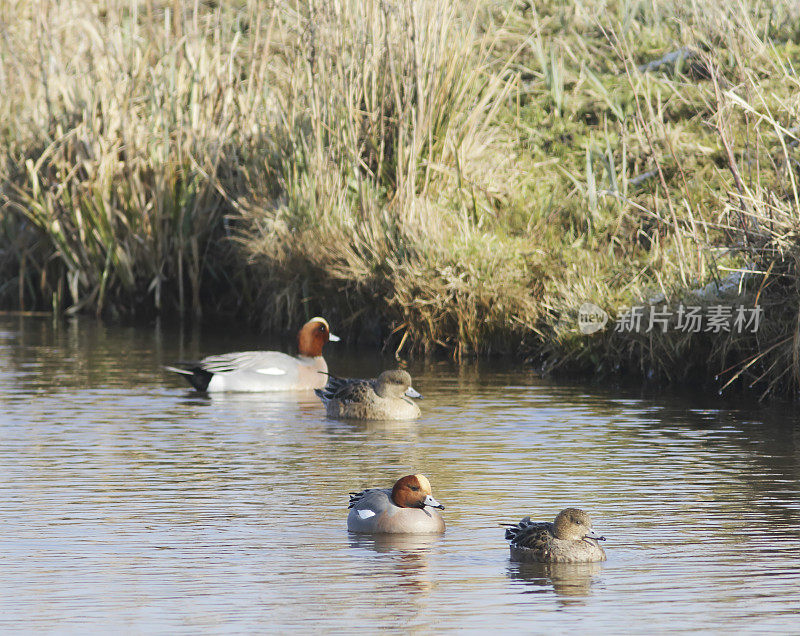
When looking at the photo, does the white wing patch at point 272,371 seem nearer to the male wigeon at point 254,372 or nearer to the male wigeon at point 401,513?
the male wigeon at point 254,372

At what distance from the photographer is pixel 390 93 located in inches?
632

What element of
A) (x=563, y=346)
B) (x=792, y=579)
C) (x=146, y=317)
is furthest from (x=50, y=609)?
(x=146, y=317)

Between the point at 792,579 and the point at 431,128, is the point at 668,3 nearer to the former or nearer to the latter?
the point at 431,128

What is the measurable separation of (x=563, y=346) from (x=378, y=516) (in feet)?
20.2

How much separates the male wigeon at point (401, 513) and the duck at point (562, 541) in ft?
2.35

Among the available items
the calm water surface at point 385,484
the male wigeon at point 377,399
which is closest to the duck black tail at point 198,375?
the calm water surface at point 385,484

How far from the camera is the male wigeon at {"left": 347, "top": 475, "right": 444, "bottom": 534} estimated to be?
7.73 m

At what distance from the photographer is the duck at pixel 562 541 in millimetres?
7051

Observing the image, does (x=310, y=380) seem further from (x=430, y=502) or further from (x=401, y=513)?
(x=430, y=502)

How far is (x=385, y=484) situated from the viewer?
29.9 feet

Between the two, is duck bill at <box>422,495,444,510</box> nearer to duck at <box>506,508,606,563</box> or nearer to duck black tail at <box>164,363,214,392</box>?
duck at <box>506,508,606,563</box>

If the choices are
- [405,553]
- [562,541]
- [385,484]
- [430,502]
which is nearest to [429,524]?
[430,502]

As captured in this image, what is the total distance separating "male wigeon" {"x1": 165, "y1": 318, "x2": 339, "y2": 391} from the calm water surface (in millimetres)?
334

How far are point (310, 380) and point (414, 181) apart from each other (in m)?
2.79
